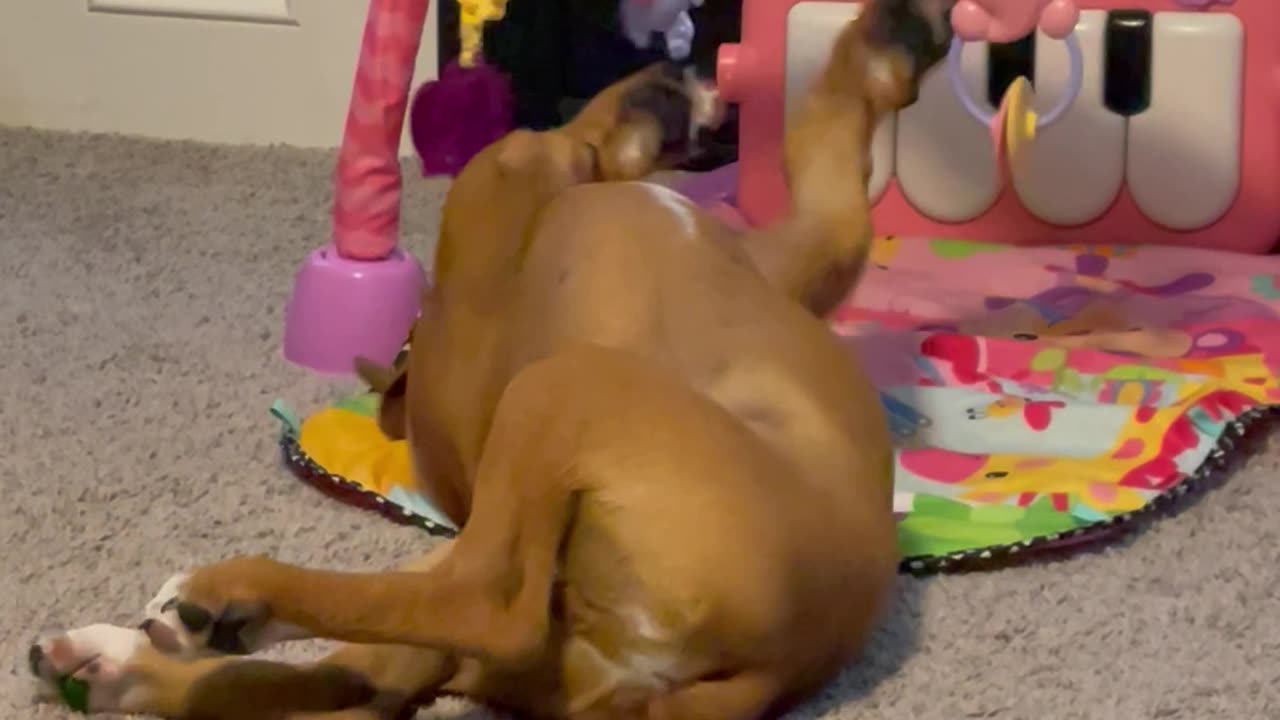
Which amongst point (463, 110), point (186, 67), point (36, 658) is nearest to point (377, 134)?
point (463, 110)

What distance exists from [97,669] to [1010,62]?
126 cm

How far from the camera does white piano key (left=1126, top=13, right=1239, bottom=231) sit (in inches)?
70.8

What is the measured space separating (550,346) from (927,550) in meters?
0.31

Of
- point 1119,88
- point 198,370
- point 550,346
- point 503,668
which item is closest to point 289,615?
point 503,668

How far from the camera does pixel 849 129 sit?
1.22 m

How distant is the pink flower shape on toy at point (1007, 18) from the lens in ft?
4.07

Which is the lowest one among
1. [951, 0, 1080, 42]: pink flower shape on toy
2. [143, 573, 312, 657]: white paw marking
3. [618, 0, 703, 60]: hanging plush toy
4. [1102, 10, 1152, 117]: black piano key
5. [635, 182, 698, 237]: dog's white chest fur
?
[143, 573, 312, 657]: white paw marking

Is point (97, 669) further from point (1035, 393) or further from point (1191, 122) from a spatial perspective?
point (1191, 122)

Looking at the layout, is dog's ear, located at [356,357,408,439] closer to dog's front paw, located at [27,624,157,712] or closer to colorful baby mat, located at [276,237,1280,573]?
colorful baby mat, located at [276,237,1280,573]

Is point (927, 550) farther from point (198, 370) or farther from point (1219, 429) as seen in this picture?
point (198, 370)

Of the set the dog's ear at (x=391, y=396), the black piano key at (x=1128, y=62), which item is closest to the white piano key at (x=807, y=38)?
the black piano key at (x=1128, y=62)

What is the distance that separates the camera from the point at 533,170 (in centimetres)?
115

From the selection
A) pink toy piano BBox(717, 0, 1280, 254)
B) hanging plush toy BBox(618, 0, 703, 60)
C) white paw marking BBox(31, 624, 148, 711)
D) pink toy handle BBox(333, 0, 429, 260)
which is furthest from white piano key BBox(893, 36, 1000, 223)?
white paw marking BBox(31, 624, 148, 711)

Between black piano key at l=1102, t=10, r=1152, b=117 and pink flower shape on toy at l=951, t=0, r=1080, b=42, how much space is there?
1.39ft
